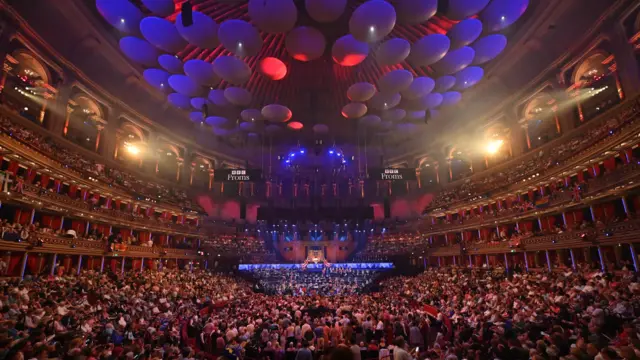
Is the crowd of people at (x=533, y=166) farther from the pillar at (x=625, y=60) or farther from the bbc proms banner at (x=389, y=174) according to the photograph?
the bbc proms banner at (x=389, y=174)

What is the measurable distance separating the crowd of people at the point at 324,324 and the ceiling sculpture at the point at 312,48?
1100cm

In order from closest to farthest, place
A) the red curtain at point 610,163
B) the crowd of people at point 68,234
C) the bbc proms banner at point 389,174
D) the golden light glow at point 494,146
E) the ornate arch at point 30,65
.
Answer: the crowd of people at point 68,234 < the ornate arch at point 30,65 < the red curtain at point 610,163 < the bbc proms banner at point 389,174 < the golden light glow at point 494,146

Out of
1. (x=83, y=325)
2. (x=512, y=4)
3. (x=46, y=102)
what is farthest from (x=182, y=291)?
(x=512, y=4)

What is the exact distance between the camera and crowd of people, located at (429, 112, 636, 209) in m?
16.6

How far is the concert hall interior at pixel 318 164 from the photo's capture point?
38.2ft

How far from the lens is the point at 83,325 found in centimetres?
1131

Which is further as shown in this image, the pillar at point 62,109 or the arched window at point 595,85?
the pillar at point 62,109

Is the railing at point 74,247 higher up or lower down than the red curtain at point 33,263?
higher up

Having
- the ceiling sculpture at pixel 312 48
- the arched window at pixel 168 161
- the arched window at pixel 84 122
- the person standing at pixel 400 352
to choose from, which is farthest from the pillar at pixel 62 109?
the person standing at pixel 400 352

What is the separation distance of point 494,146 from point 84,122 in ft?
108

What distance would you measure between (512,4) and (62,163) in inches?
972

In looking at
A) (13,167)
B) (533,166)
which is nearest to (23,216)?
(13,167)

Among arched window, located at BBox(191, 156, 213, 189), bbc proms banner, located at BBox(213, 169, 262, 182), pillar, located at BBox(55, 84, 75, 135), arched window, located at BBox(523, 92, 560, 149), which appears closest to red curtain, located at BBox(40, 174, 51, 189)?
pillar, located at BBox(55, 84, 75, 135)

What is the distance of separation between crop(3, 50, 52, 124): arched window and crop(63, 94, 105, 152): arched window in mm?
2009
